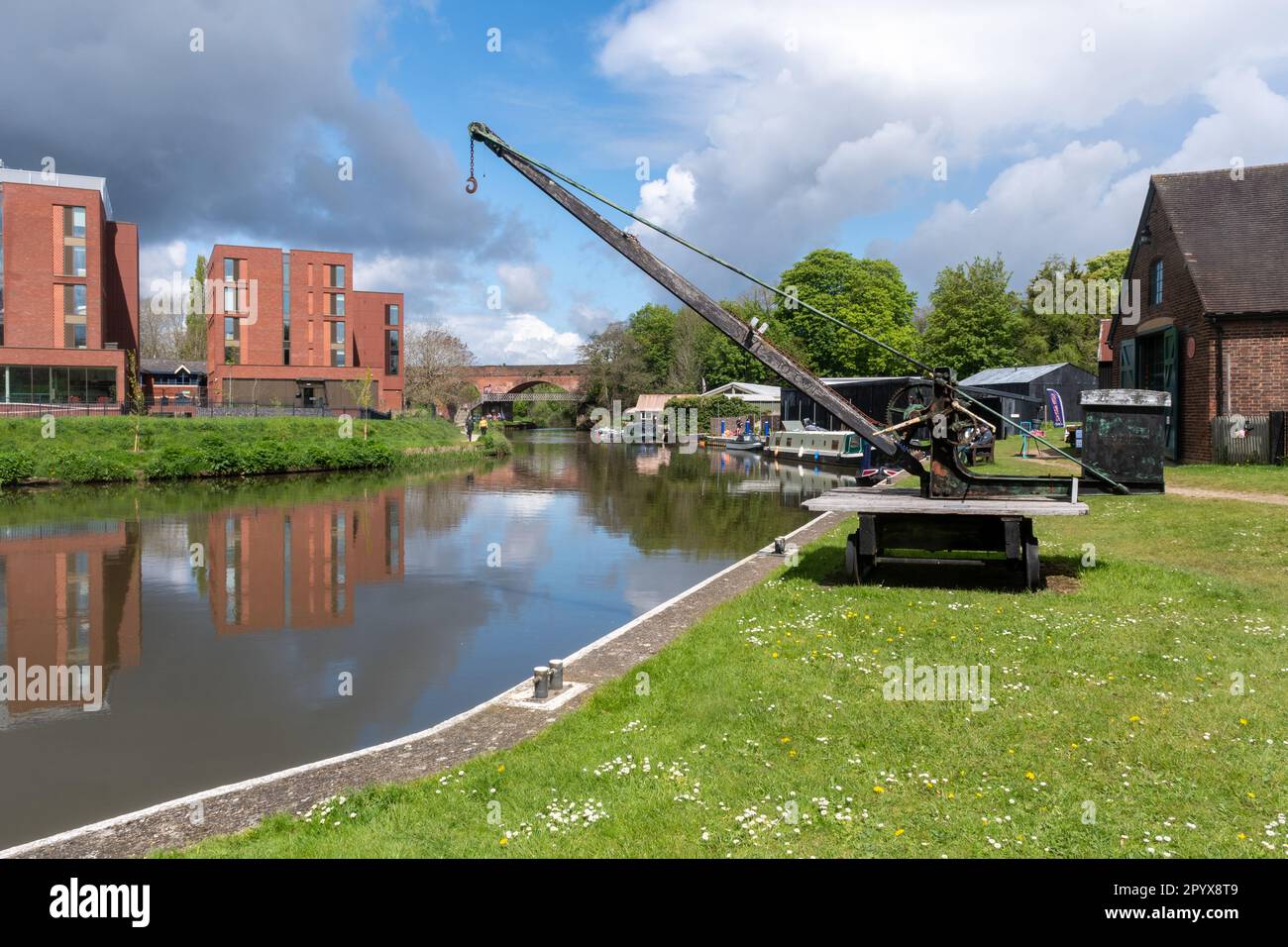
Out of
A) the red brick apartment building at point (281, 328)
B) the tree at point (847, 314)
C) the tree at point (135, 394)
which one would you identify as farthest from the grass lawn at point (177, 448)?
the tree at point (847, 314)

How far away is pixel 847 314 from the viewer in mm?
78812

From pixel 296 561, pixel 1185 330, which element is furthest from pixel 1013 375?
pixel 296 561

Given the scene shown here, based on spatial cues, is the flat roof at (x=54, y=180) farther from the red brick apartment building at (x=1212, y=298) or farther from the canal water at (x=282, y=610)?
the red brick apartment building at (x=1212, y=298)

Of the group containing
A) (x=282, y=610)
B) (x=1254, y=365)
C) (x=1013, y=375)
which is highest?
(x=1013, y=375)

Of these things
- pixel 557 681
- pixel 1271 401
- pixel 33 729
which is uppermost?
pixel 1271 401

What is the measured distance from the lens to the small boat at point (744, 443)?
61625 mm

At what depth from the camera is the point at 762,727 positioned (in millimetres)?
6895

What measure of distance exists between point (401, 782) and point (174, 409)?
5422cm

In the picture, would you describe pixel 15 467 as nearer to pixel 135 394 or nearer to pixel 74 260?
pixel 135 394

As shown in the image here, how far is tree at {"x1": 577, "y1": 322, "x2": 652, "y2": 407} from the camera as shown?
98812mm

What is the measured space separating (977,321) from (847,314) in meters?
12.8

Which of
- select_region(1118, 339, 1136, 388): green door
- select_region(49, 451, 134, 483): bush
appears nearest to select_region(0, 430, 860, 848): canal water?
select_region(49, 451, 134, 483): bush
